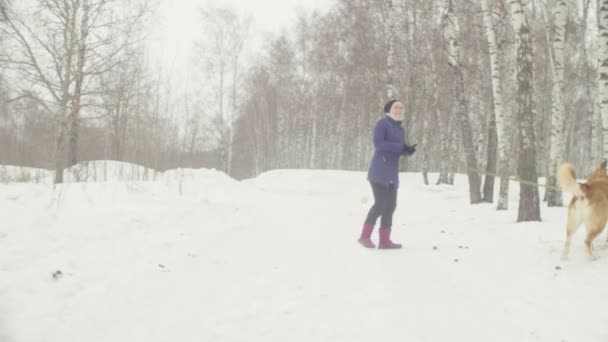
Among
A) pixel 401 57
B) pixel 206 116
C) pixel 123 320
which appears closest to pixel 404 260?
pixel 123 320

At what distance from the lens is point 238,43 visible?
98.9 feet

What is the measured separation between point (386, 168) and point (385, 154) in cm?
18

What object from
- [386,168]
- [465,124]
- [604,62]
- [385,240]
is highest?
[604,62]

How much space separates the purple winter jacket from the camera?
209 inches

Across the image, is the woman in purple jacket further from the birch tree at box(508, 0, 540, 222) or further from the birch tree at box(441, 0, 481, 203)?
the birch tree at box(441, 0, 481, 203)

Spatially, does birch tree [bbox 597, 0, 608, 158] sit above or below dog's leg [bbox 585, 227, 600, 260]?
above

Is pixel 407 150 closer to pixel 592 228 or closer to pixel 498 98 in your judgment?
pixel 592 228

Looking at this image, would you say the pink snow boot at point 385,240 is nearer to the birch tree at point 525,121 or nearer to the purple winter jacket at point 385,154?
the purple winter jacket at point 385,154

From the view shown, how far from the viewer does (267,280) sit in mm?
3932

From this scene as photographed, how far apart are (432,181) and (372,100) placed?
23.1 feet

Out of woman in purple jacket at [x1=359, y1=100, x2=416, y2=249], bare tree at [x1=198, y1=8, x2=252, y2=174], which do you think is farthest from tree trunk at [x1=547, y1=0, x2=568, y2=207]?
bare tree at [x1=198, y1=8, x2=252, y2=174]

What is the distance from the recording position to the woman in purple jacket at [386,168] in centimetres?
535

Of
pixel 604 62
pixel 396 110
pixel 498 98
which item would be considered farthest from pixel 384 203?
pixel 498 98

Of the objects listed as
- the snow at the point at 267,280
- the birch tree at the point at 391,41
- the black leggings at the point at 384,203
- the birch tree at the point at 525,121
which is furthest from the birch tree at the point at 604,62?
the birch tree at the point at 391,41
